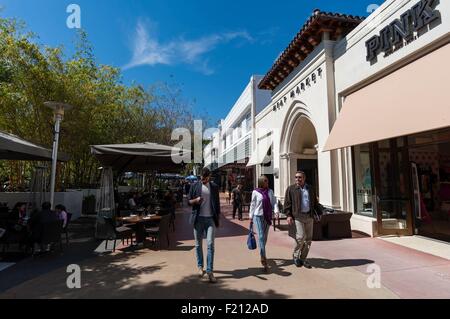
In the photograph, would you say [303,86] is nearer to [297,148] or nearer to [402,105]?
[297,148]

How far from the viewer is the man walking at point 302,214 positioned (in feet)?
18.6

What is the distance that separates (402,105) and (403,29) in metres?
1.97

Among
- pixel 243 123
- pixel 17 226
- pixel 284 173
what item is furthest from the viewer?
pixel 243 123

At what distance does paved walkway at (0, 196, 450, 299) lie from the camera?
440 cm

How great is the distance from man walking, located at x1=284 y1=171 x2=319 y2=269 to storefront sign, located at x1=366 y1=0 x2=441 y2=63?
4.05m

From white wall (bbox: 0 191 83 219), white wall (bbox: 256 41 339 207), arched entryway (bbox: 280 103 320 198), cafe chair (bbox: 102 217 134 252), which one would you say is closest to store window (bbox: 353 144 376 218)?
white wall (bbox: 256 41 339 207)

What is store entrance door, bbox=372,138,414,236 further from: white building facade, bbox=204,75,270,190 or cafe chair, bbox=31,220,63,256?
white building facade, bbox=204,75,270,190

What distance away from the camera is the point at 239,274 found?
525cm

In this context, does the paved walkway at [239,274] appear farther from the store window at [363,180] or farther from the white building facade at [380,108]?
the white building facade at [380,108]

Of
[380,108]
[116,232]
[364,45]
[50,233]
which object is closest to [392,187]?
[380,108]

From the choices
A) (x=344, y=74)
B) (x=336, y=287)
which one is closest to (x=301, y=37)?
(x=344, y=74)

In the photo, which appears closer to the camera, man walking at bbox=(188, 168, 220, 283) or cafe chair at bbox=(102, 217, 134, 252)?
man walking at bbox=(188, 168, 220, 283)

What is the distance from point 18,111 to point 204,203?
11.0 metres

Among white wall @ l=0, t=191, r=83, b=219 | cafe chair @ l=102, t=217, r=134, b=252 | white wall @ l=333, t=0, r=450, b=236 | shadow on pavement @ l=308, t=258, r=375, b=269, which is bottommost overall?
shadow on pavement @ l=308, t=258, r=375, b=269
